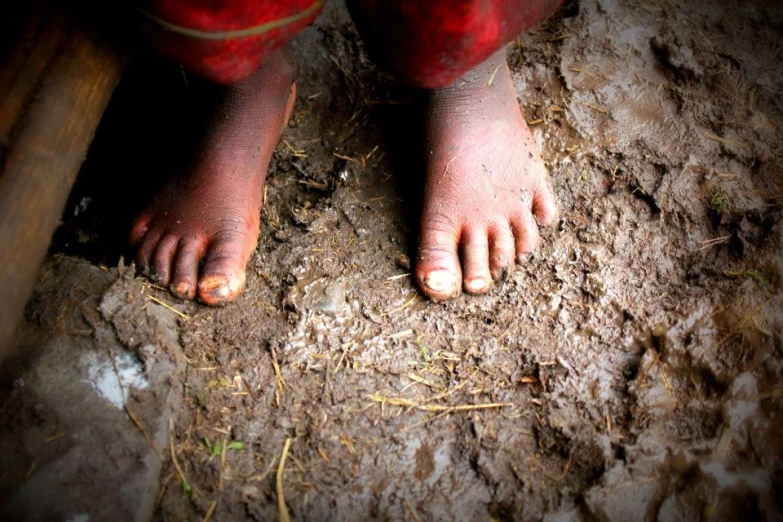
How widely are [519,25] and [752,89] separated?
88 centimetres

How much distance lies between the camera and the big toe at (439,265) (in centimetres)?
146

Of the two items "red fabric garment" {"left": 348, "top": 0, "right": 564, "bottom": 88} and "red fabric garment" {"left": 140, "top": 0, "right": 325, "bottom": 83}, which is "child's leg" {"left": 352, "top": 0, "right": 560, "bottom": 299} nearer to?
"red fabric garment" {"left": 348, "top": 0, "right": 564, "bottom": 88}

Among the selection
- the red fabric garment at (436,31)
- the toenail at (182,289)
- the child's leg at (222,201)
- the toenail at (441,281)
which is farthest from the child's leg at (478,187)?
the toenail at (182,289)

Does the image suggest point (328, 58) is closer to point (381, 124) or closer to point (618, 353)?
point (381, 124)

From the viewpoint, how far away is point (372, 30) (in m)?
1.22

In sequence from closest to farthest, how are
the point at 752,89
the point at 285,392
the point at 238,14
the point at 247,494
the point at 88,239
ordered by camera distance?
the point at 238,14 < the point at 247,494 < the point at 285,392 < the point at 752,89 < the point at 88,239

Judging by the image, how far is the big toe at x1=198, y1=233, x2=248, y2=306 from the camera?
1.45 m

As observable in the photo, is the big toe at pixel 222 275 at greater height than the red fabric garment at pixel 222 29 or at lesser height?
lesser

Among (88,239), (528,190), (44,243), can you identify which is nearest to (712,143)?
(528,190)

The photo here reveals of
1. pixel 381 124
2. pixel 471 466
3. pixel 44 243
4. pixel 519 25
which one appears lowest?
A: pixel 471 466

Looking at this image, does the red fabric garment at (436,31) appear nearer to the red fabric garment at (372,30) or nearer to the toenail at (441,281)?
the red fabric garment at (372,30)

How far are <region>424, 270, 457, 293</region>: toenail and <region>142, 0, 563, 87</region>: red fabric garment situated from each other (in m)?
0.45

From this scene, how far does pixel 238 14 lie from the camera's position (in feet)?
3.34

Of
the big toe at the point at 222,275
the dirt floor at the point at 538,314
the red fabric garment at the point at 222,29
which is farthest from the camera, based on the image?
the big toe at the point at 222,275
